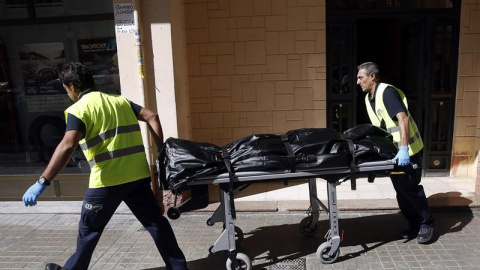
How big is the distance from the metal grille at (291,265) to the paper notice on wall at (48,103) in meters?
3.90

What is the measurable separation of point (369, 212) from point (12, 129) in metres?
5.28

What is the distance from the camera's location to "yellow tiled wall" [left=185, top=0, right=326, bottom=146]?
6262mm

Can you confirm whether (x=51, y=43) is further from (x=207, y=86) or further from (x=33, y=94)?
(x=207, y=86)

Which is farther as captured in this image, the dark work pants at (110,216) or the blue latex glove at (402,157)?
the blue latex glove at (402,157)

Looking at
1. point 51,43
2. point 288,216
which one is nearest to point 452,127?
point 288,216

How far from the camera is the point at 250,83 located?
6.45 metres

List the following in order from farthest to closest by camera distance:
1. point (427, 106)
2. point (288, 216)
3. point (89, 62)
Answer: point (427, 106)
point (89, 62)
point (288, 216)

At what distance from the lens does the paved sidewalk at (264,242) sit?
4.20 m

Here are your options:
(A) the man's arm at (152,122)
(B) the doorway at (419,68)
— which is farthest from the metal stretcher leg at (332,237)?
(B) the doorway at (419,68)

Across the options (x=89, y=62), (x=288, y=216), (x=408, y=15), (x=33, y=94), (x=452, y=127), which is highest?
(x=408, y=15)

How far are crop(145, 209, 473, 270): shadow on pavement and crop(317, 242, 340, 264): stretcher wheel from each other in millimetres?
111

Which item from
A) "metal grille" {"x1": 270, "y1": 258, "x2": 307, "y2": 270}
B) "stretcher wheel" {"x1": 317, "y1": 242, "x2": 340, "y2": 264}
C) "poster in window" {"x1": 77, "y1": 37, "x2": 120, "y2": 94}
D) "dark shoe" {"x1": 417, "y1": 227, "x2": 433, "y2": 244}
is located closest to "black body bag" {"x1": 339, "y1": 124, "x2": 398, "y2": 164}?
"stretcher wheel" {"x1": 317, "y1": 242, "x2": 340, "y2": 264}

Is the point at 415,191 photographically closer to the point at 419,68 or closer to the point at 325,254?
the point at 325,254

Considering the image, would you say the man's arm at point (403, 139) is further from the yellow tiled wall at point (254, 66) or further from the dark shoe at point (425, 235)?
the yellow tiled wall at point (254, 66)
